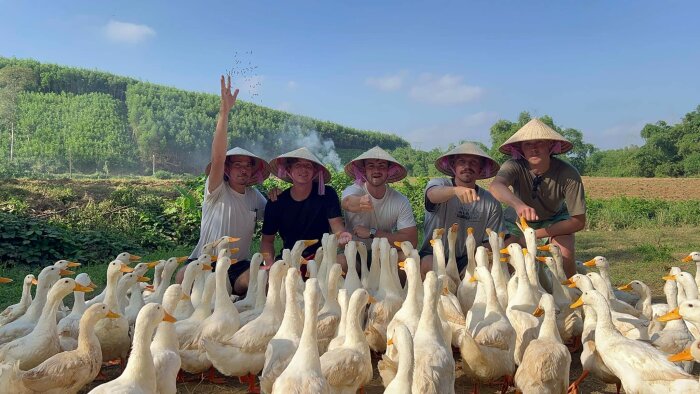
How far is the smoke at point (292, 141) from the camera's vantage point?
51103 mm

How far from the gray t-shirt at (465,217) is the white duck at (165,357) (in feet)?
12.3

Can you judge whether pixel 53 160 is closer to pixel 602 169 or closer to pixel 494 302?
pixel 494 302

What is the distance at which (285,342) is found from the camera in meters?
3.97

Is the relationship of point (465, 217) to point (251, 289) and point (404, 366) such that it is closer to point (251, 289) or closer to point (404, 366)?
point (251, 289)

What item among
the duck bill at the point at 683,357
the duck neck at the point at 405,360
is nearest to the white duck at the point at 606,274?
the duck bill at the point at 683,357

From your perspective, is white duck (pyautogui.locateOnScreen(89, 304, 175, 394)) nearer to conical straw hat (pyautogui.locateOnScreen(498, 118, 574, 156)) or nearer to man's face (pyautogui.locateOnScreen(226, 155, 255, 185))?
man's face (pyautogui.locateOnScreen(226, 155, 255, 185))

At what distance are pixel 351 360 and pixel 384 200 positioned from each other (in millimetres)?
3087

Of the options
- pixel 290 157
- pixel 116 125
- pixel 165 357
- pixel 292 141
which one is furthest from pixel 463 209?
pixel 292 141

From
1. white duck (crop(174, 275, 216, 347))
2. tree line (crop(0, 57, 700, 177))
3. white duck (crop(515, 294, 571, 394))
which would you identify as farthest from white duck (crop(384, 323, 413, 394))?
tree line (crop(0, 57, 700, 177))

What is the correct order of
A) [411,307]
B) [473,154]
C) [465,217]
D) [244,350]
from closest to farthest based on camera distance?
[244,350], [411,307], [473,154], [465,217]

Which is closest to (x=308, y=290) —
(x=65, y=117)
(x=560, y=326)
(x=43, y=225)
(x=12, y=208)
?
(x=560, y=326)

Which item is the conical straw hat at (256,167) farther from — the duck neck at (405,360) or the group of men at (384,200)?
the duck neck at (405,360)

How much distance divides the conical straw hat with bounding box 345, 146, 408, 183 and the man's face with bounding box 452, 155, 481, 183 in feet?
2.28

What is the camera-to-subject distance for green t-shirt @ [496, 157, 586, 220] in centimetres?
655
